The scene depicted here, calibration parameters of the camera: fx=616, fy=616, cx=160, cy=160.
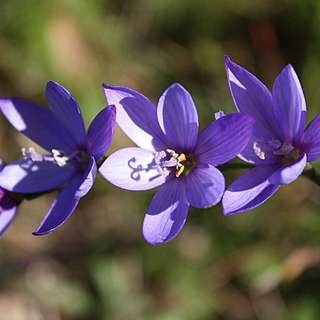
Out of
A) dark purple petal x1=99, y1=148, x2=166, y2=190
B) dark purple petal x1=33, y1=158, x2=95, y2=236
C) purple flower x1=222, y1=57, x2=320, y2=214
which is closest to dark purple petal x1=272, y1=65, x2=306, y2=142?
purple flower x1=222, y1=57, x2=320, y2=214

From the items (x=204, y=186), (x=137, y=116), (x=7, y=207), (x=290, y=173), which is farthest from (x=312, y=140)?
(x=7, y=207)

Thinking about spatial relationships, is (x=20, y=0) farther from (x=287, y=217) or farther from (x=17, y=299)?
(x=287, y=217)

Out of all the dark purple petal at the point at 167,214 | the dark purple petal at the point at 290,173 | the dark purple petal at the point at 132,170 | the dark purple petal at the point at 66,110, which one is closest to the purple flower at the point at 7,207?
the dark purple petal at the point at 66,110

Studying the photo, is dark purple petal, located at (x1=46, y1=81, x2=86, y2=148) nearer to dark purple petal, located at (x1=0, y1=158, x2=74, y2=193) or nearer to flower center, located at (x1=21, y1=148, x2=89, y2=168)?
flower center, located at (x1=21, y1=148, x2=89, y2=168)

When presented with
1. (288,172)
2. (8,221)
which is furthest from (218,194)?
(8,221)

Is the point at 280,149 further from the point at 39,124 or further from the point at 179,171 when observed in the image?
the point at 39,124

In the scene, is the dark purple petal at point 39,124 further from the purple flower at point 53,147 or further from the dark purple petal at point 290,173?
the dark purple petal at point 290,173
